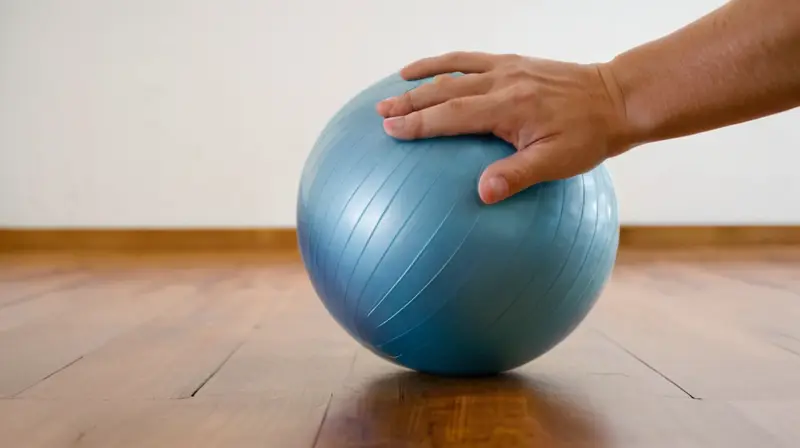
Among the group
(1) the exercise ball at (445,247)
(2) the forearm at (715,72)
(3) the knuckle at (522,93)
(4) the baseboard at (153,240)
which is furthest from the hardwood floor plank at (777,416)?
(4) the baseboard at (153,240)

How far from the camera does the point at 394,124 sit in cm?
106

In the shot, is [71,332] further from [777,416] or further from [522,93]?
[777,416]

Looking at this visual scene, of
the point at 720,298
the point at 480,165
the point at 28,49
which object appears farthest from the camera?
the point at 28,49

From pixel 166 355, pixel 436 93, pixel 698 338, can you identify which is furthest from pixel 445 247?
pixel 698 338

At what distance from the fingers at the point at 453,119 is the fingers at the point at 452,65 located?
102 mm

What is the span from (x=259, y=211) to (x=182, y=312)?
1470mm

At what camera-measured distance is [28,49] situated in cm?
319

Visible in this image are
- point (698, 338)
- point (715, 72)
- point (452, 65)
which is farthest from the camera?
point (698, 338)

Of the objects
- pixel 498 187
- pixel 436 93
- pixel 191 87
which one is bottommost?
pixel 191 87

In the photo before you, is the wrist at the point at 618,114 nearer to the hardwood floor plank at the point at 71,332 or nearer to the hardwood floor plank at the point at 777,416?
the hardwood floor plank at the point at 777,416

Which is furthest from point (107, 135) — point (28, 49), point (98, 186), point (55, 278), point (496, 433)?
point (496, 433)

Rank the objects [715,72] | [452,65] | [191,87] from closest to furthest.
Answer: [715,72] → [452,65] → [191,87]

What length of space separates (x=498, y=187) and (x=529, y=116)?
10cm

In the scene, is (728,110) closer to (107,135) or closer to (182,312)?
(182,312)
